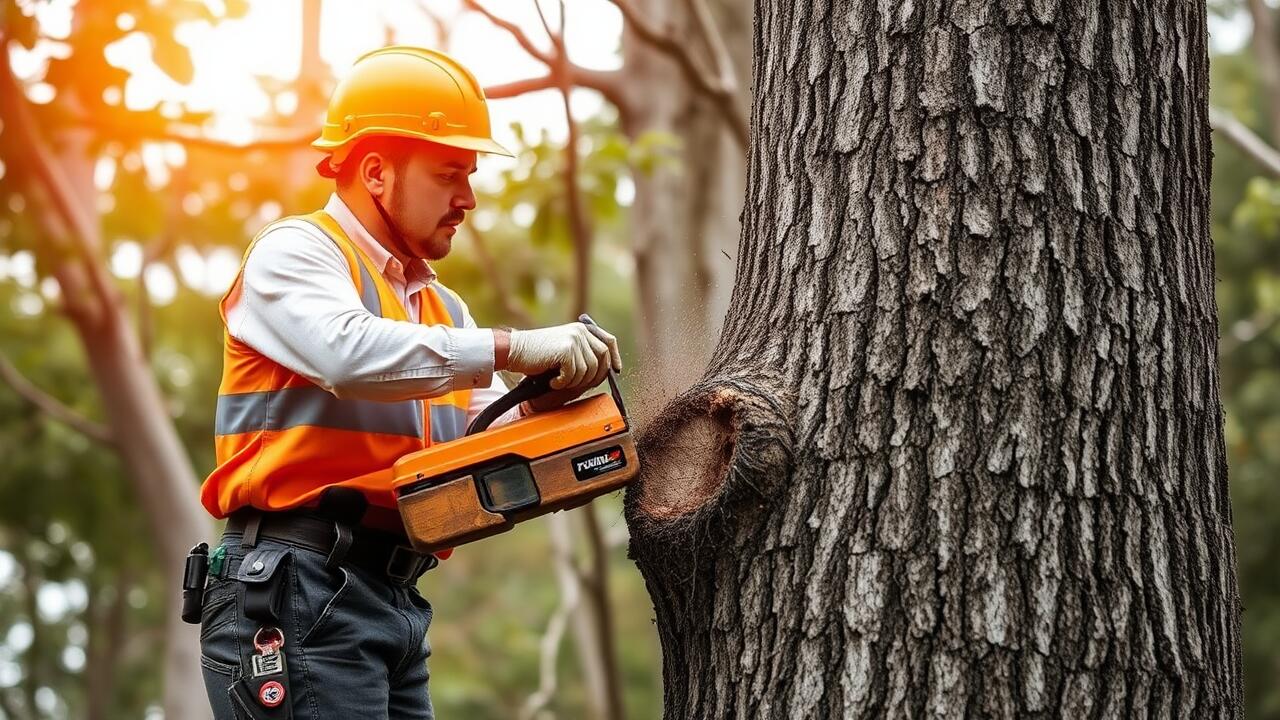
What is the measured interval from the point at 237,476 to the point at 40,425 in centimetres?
995

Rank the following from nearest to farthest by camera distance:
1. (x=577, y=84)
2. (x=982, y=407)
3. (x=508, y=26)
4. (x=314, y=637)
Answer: (x=982, y=407)
(x=314, y=637)
(x=508, y=26)
(x=577, y=84)

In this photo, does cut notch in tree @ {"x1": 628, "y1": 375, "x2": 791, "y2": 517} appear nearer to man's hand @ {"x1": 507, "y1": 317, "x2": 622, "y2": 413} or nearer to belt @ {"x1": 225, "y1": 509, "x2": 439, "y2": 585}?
man's hand @ {"x1": 507, "y1": 317, "x2": 622, "y2": 413}

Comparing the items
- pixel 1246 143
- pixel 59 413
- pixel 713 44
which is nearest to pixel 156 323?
pixel 59 413

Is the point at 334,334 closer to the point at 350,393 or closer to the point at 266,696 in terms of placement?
the point at 350,393

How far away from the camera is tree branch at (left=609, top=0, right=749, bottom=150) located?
532cm

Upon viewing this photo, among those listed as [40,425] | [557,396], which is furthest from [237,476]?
[40,425]

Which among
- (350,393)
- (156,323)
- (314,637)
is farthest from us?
(156,323)

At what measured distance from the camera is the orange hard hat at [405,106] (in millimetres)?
2783

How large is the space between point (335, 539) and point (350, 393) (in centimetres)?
35

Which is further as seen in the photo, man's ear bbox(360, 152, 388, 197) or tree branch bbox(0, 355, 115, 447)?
tree branch bbox(0, 355, 115, 447)

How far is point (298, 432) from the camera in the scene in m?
2.60

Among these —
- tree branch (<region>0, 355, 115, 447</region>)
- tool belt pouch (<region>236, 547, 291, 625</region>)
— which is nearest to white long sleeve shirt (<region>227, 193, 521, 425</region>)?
tool belt pouch (<region>236, 547, 291, 625</region>)

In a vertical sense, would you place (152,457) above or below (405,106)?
below

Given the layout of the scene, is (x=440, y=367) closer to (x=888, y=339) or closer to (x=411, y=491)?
(x=411, y=491)
